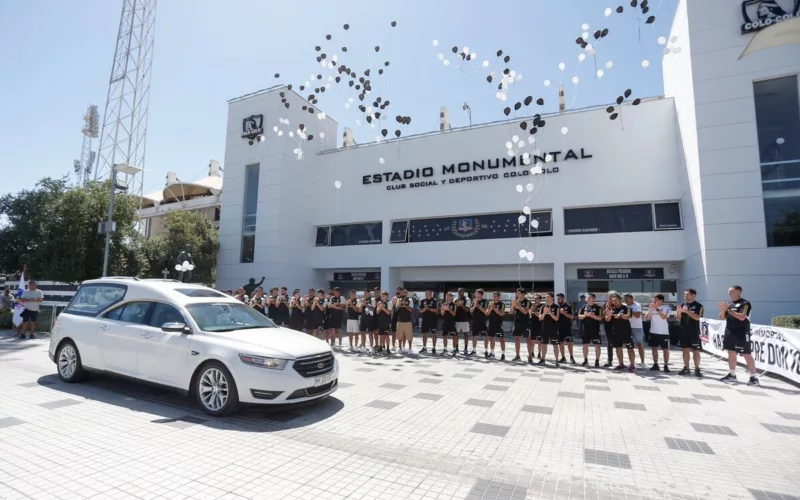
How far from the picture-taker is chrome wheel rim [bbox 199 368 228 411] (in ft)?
16.7

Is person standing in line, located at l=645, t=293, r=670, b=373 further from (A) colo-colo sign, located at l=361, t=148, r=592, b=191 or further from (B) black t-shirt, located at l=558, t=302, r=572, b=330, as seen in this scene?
(A) colo-colo sign, located at l=361, t=148, r=592, b=191

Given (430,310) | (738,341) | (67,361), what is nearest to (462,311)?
(430,310)

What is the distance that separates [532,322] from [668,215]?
32.6ft

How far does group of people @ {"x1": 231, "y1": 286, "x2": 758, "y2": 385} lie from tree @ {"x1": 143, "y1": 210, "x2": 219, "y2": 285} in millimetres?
11996

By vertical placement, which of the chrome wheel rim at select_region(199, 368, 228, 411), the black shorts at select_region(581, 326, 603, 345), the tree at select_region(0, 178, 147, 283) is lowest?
the chrome wheel rim at select_region(199, 368, 228, 411)

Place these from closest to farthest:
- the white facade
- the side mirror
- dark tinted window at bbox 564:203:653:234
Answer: the side mirror < the white facade < dark tinted window at bbox 564:203:653:234

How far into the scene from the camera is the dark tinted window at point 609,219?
1658 centimetres

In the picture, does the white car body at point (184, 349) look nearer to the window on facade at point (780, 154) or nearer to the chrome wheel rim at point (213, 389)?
the chrome wheel rim at point (213, 389)

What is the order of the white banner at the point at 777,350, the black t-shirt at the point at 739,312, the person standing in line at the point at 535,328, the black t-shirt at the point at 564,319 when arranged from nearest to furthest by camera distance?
the white banner at the point at 777,350, the black t-shirt at the point at 739,312, the black t-shirt at the point at 564,319, the person standing in line at the point at 535,328

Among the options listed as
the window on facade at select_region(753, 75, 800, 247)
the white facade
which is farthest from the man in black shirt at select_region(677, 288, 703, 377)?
the window on facade at select_region(753, 75, 800, 247)

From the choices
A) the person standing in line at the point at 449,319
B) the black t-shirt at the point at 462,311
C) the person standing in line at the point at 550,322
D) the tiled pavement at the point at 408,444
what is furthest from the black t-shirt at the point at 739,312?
Answer: the person standing in line at the point at 449,319

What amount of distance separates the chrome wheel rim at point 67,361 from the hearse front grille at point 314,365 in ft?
13.8

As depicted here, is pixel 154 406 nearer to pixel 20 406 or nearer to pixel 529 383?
pixel 20 406

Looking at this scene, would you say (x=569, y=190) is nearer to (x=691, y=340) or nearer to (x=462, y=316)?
(x=462, y=316)
